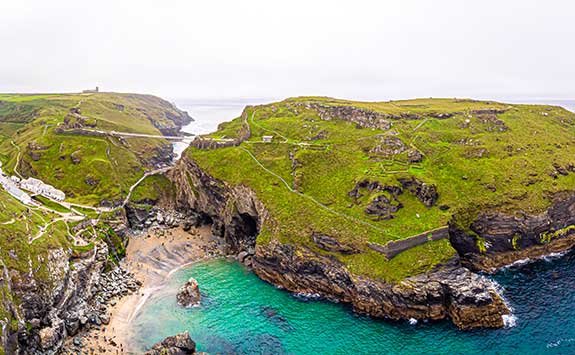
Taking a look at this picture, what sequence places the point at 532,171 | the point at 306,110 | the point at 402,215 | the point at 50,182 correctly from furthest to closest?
the point at 306,110, the point at 50,182, the point at 532,171, the point at 402,215

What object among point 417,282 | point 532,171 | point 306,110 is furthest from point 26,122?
point 532,171

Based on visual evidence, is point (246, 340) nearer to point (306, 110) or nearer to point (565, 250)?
point (565, 250)

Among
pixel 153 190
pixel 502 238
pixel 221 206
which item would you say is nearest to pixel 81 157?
pixel 153 190

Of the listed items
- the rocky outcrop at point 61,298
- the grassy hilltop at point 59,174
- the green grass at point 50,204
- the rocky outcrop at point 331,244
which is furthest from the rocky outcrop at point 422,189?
the green grass at point 50,204

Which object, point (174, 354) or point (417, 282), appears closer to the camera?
point (174, 354)

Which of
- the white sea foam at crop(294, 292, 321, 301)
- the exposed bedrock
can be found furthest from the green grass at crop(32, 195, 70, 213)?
the exposed bedrock

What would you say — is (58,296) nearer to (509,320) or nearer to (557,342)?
(509,320)

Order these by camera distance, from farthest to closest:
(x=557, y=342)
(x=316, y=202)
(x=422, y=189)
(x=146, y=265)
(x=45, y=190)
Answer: (x=45, y=190)
(x=146, y=265)
(x=316, y=202)
(x=422, y=189)
(x=557, y=342)
